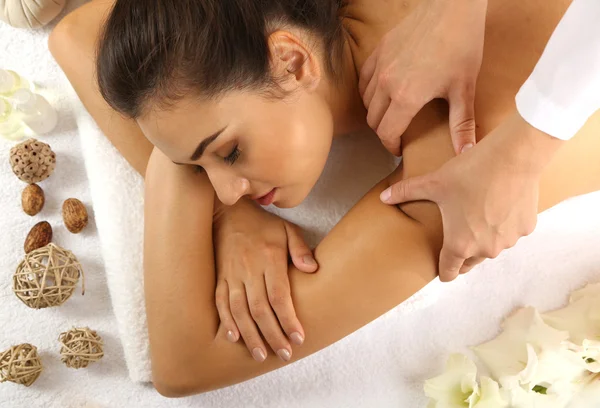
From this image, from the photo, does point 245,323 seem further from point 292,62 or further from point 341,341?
point 292,62

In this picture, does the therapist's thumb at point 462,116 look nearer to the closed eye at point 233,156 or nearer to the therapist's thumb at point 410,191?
the therapist's thumb at point 410,191

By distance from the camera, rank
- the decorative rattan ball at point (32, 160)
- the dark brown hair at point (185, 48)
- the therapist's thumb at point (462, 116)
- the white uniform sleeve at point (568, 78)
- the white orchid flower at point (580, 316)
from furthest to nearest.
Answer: the decorative rattan ball at point (32, 160) < the white orchid flower at point (580, 316) < the therapist's thumb at point (462, 116) < the dark brown hair at point (185, 48) < the white uniform sleeve at point (568, 78)

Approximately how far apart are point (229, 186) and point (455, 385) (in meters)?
0.56

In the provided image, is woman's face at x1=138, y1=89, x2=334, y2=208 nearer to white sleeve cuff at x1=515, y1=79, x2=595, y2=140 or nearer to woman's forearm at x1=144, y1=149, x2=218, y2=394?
woman's forearm at x1=144, y1=149, x2=218, y2=394

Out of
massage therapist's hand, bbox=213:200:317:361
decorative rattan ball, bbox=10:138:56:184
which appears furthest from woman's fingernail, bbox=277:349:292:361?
decorative rattan ball, bbox=10:138:56:184

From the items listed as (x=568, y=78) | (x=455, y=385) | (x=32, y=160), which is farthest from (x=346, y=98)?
(x=32, y=160)

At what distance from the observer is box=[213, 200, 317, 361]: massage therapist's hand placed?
0.99 metres

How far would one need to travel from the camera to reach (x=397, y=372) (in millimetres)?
1188

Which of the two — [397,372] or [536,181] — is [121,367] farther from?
[536,181]

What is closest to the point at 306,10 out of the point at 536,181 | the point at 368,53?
the point at 368,53

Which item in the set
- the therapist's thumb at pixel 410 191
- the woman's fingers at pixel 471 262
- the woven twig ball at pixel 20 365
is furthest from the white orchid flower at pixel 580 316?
the woven twig ball at pixel 20 365

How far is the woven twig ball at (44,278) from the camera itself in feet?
3.65

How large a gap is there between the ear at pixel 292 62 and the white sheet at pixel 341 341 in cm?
31

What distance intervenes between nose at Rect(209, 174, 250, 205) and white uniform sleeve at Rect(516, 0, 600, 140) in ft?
1.32
